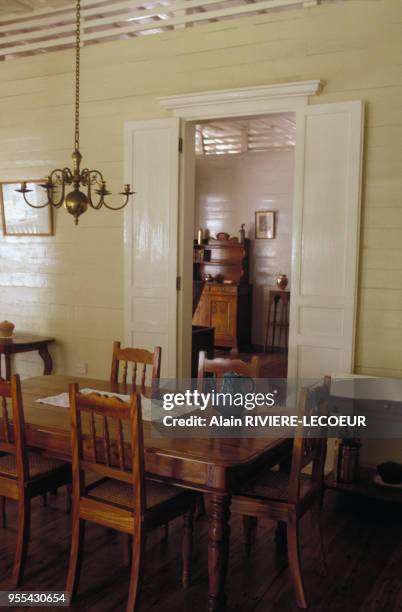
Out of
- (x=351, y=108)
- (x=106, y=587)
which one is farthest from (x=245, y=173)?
(x=106, y=587)

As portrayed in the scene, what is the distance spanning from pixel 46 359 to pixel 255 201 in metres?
4.98

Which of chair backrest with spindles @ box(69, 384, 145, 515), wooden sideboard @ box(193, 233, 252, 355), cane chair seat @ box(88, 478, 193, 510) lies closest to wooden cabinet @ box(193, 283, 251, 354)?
wooden sideboard @ box(193, 233, 252, 355)

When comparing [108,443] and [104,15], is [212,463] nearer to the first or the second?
[108,443]

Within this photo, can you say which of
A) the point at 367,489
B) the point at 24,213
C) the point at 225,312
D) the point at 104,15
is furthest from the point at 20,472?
the point at 225,312

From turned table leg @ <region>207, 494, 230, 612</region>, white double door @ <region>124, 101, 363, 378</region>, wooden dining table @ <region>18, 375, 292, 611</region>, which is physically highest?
white double door @ <region>124, 101, 363, 378</region>

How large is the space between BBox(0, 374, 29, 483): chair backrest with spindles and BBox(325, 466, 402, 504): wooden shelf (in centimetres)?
188

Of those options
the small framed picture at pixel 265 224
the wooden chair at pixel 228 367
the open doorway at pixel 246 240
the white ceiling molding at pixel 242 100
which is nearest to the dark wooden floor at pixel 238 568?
the wooden chair at pixel 228 367

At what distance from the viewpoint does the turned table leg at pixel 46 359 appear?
5.60m

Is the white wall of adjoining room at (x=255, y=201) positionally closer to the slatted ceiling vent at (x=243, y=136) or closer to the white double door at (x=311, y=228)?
the slatted ceiling vent at (x=243, y=136)

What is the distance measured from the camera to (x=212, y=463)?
2.46 meters

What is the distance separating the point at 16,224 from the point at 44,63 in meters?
1.50

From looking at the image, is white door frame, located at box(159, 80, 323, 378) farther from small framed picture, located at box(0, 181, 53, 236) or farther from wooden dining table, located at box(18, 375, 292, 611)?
wooden dining table, located at box(18, 375, 292, 611)

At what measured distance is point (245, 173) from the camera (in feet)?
Result: 31.5

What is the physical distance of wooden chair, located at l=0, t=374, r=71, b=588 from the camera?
279 cm
